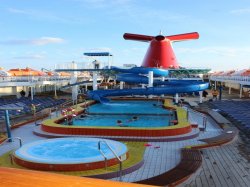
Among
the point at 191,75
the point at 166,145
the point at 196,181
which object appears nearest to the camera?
the point at 196,181

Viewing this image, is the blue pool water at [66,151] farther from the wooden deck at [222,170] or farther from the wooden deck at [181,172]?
the wooden deck at [222,170]

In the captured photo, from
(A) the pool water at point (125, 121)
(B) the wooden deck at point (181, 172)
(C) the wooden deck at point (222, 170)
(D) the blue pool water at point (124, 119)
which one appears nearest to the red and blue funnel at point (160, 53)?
(D) the blue pool water at point (124, 119)

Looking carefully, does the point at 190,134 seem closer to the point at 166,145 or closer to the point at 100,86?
the point at 166,145

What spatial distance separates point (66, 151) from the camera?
812cm

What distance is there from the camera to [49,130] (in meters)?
11.2

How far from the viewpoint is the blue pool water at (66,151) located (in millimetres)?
7039

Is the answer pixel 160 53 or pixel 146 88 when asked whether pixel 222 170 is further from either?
pixel 160 53

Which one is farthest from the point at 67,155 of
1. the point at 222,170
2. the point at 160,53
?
the point at 160,53

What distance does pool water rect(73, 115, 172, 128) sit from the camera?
44.5ft

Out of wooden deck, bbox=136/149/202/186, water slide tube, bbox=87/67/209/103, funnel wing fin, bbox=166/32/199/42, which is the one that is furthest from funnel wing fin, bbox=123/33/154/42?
wooden deck, bbox=136/149/202/186

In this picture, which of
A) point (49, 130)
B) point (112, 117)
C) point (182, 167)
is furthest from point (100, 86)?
point (182, 167)

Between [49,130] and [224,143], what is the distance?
6433 mm

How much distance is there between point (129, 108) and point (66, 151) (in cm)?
1100

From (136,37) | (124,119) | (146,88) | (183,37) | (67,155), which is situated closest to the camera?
(67,155)
